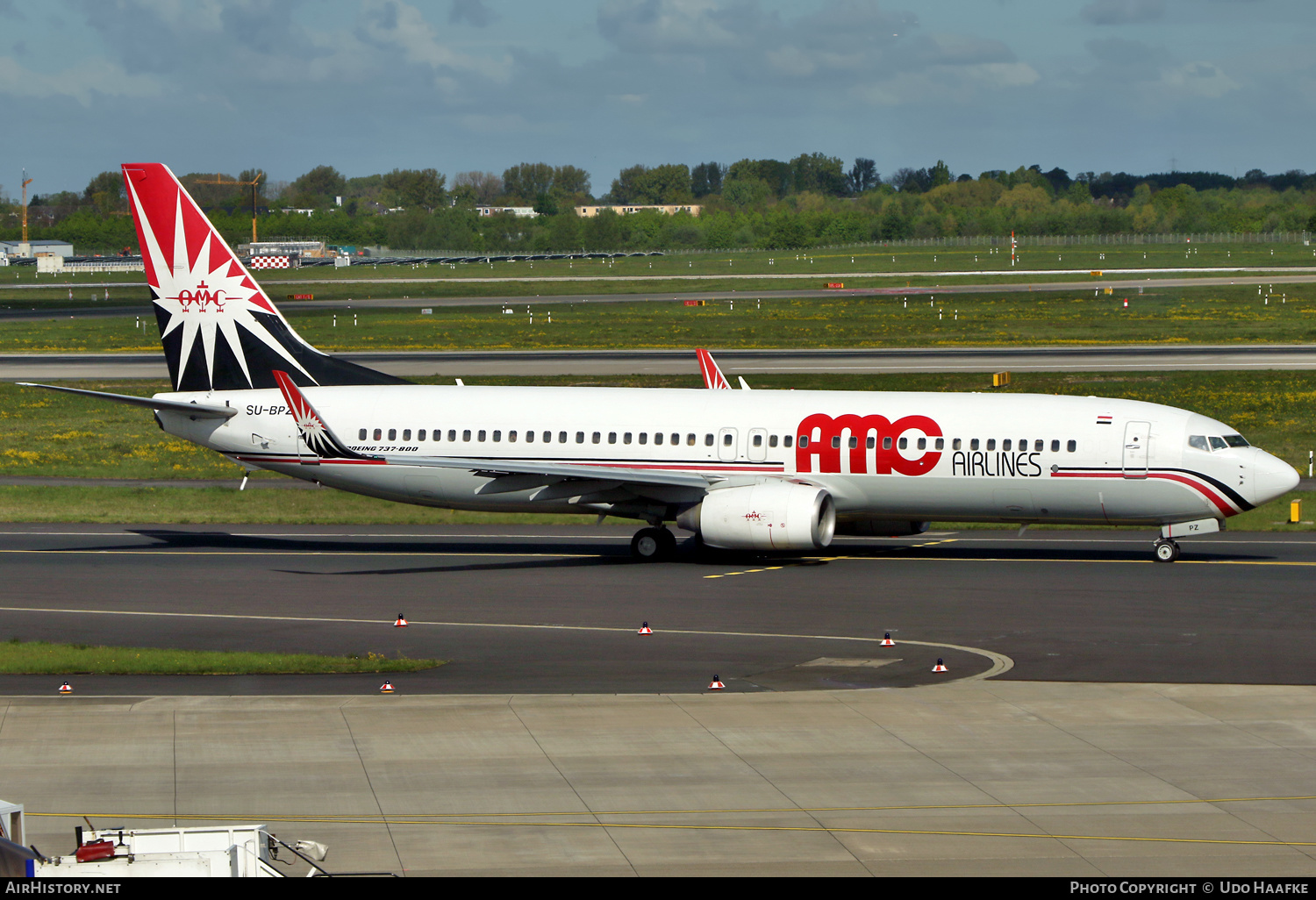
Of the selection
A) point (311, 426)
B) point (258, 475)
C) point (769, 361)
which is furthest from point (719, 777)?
point (769, 361)

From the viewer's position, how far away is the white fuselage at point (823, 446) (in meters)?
33.9

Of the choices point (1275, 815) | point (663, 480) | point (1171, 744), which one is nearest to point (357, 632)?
point (663, 480)

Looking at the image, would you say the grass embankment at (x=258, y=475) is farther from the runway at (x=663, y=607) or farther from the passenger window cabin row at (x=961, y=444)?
the passenger window cabin row at (x=961, y=444)

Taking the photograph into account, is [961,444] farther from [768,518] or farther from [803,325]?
[803,325]

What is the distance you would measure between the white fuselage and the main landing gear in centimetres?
134

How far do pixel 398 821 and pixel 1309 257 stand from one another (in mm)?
166577

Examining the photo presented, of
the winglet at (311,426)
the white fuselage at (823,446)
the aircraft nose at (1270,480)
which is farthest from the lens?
the winglet at (311,426)

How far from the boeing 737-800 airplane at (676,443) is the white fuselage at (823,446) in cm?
5

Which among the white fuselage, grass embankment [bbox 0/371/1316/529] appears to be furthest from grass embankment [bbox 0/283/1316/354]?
the white fuselage

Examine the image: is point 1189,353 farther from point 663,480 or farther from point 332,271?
point 332,271

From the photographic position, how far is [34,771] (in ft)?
60.7

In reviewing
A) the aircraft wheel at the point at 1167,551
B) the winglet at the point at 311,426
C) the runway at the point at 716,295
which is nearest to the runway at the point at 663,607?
the aircraft wheel at the point at 1167,551

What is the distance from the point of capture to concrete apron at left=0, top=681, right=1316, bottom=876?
1542cm

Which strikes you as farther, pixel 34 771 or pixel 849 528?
pixel 849 528
